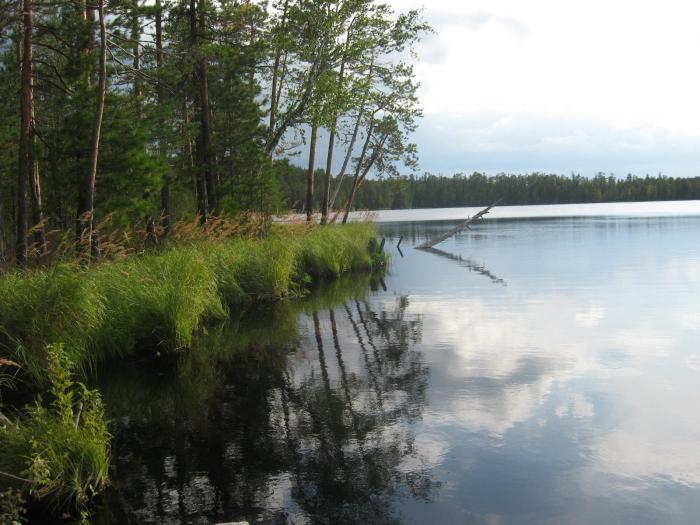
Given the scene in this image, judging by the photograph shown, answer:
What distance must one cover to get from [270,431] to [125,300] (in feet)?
14.4

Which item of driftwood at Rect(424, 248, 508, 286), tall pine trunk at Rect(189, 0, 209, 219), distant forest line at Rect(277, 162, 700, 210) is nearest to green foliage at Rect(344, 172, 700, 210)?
distant forest line at Rect(277, 162, 700, 210)

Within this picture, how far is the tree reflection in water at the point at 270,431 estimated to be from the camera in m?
5.25

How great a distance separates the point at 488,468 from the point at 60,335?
5.57 metres

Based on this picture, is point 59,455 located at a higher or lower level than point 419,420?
higher

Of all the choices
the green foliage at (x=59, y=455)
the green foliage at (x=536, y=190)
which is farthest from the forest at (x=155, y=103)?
the green foliage at (x=536, y=190)

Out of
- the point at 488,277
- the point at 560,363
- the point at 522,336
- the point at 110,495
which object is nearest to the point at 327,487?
the point at 110,495

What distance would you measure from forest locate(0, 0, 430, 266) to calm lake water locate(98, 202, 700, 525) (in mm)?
4664

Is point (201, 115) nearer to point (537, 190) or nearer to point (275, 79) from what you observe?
point (275, 79)

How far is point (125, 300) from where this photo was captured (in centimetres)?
1023

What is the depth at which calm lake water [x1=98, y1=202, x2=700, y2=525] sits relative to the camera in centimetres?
527

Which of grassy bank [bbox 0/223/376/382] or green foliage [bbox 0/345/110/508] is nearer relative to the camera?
green foliage [bbox 0/345/110/508]

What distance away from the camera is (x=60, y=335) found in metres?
8.55

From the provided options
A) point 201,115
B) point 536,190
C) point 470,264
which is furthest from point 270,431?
point 536,190

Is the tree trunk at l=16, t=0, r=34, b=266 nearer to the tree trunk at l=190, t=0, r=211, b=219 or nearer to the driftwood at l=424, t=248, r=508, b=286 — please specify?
the tree trunk at l=190, t=0, r=211, b=219
